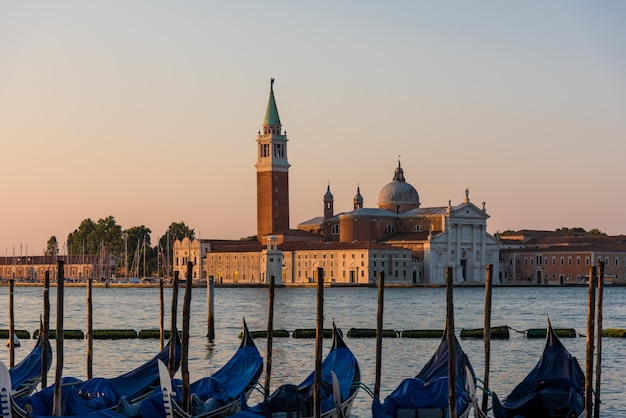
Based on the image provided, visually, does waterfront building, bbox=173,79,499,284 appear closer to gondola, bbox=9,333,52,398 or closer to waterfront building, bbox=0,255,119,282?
waterfront building, bbox=0,255,119,282

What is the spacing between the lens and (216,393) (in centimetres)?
1458

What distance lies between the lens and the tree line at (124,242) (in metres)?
111

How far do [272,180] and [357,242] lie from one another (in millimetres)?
9069

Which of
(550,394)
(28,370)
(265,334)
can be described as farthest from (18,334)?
(550,394)

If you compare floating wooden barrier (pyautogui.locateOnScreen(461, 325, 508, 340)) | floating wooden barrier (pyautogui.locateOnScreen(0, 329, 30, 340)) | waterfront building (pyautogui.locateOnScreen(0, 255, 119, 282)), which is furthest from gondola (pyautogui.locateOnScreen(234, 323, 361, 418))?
waterfront building (pyautogui.locateOnScreen(0, 255, 119, 282))

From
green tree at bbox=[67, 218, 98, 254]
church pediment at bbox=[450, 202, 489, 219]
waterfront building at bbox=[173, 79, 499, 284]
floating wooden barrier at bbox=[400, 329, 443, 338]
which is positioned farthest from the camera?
green tree at bbox=[67, 218, 98, 254]

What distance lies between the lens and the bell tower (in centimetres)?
9094

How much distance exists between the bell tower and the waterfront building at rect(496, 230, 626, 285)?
18.5 metres

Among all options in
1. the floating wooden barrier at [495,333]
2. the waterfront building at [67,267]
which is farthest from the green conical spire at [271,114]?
the floating wooden barrier at [495,333]

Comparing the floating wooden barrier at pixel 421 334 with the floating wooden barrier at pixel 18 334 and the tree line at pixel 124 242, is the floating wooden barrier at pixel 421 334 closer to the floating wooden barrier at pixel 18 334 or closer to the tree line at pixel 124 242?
the floating wooden barrier at pixel 18 334

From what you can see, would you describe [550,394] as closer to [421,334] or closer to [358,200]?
[421,334]

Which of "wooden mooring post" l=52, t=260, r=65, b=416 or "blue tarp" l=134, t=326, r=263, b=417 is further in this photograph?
"wooden mooring post" l=52, t=260, r=65, b=416

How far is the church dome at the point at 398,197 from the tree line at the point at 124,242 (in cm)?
2402

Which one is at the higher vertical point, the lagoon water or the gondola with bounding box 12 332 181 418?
the gondola with bounding box 12 332 181 418
